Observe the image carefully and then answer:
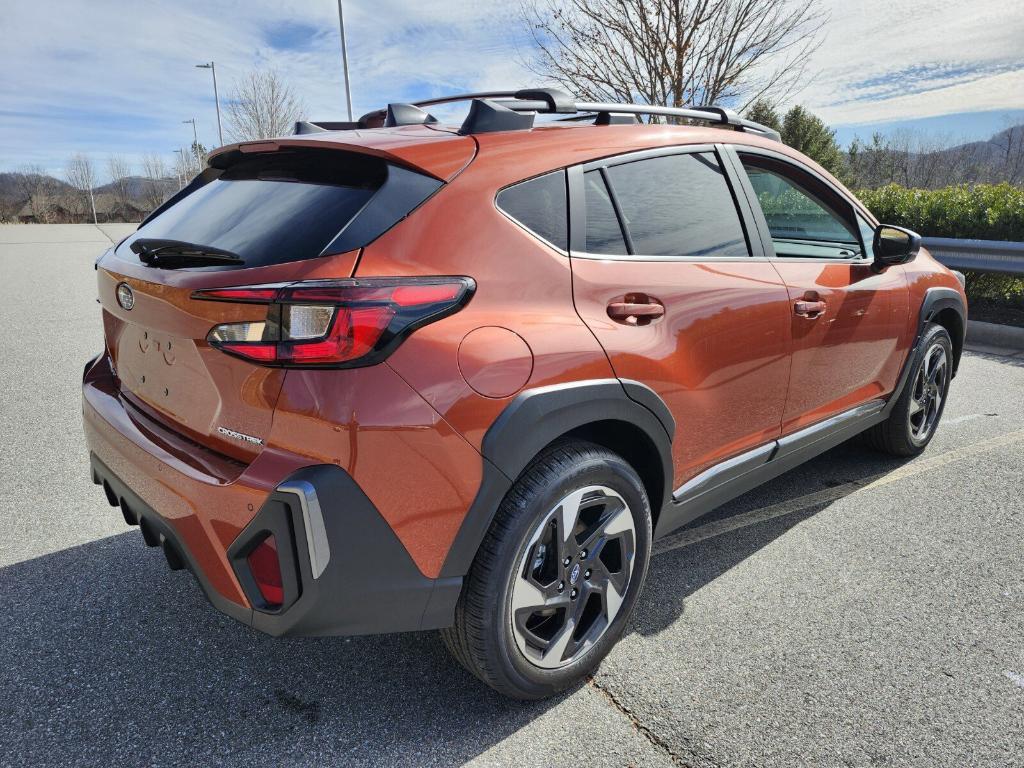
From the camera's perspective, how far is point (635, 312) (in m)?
2.32

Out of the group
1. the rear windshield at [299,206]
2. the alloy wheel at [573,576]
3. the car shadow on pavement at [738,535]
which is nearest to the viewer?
the rear windshield at [299,206]

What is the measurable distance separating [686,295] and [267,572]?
153cm

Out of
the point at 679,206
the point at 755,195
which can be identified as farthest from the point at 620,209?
the point at 755,195

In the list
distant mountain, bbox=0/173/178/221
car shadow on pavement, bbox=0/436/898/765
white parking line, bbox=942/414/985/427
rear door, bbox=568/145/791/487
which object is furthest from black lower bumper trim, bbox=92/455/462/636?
distant mountain, bbox=0/173/178/221

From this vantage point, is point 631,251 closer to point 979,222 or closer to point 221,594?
point 221,594

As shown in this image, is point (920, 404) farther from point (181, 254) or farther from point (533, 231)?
point (181, 254)

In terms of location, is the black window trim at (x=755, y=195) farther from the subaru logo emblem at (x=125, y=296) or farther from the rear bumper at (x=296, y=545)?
the subaru logo emblem at (x=125, y=296)

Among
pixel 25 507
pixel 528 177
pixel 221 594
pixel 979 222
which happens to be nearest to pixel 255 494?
pixel 221 594

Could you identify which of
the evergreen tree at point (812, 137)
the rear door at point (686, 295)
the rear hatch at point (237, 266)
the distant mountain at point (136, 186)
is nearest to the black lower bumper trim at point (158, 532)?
the rear hatch at point (237, 266)

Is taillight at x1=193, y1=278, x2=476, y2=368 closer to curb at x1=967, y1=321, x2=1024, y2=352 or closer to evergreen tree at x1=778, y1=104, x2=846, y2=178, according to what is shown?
curb at x1=967, y1=321, x2=1024, y2=352

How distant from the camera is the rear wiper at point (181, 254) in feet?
6.53

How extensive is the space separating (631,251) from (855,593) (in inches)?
64.1

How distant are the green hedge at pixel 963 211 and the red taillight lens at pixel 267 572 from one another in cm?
941

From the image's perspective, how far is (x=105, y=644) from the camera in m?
2.57
